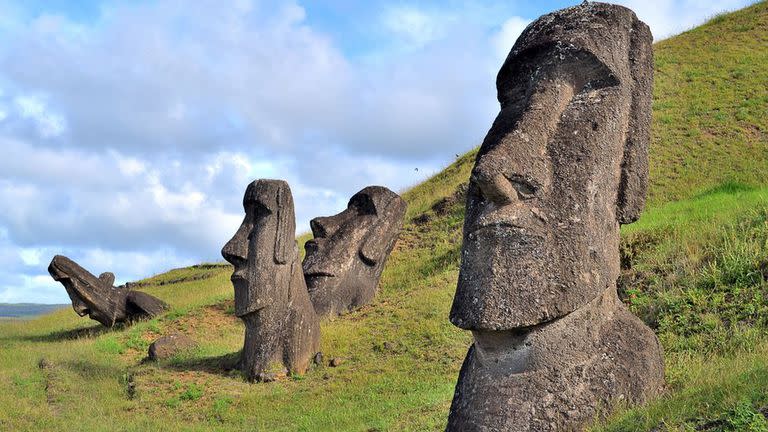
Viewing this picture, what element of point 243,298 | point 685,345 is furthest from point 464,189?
point 685,345

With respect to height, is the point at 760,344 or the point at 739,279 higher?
the point at 739,279

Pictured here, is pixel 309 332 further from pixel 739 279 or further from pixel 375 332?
pixel 739 279

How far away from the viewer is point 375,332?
1554 centimetres

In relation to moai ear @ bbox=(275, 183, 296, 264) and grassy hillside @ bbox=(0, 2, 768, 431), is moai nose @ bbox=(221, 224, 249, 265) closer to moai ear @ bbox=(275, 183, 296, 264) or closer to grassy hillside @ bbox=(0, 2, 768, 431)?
moai ear @ bbox=(275, 183, 296, 264)

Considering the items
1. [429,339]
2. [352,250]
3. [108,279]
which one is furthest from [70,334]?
[429,339]

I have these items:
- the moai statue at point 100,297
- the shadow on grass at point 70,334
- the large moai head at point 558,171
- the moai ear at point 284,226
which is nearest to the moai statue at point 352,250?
the moai ear at point 284,226

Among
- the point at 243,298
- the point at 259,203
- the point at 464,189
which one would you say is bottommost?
the point at 243,298

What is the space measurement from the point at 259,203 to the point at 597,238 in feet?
29.7

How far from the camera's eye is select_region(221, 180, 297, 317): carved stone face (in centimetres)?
1417

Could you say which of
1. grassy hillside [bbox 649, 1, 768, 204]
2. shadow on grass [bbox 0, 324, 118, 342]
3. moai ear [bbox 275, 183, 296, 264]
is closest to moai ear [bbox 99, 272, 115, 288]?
shadow on grass [bbox 0, 324, 118, 342]

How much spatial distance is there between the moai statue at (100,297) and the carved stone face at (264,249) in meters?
7.00

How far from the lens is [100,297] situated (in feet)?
66.5

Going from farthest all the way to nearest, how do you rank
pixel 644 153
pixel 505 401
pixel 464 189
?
pixel 464 189, pixel 644 153, pixel 505 401

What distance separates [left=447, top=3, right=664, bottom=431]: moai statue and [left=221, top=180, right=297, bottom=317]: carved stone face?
320 inches
